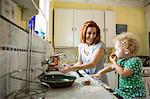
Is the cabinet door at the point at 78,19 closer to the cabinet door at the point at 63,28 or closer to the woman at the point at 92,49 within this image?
the cabinet door at the point at 63,28

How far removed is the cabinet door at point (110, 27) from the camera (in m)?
4.09

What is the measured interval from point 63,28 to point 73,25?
250 mm

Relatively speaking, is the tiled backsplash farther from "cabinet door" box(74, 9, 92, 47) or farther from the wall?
the wall

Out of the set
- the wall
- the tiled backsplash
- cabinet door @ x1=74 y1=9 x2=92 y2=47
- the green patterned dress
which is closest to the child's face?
the green patterned dress

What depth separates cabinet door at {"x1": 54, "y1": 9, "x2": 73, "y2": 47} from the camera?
3984mm

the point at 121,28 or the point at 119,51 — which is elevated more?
the point at 121,28

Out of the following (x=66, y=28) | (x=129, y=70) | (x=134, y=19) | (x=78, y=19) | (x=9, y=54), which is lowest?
(x=129, y=70)

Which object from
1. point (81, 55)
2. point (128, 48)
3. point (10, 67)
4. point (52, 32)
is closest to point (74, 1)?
point (52, 32)

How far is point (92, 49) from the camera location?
1952mm

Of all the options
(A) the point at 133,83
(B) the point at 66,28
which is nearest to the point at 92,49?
(A) the point at 133,83

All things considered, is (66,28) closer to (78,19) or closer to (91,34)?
(78,19)

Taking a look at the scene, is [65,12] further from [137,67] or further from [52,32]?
[137,67]

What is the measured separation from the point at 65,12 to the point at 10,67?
3.43m

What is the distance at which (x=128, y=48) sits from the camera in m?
1.51
